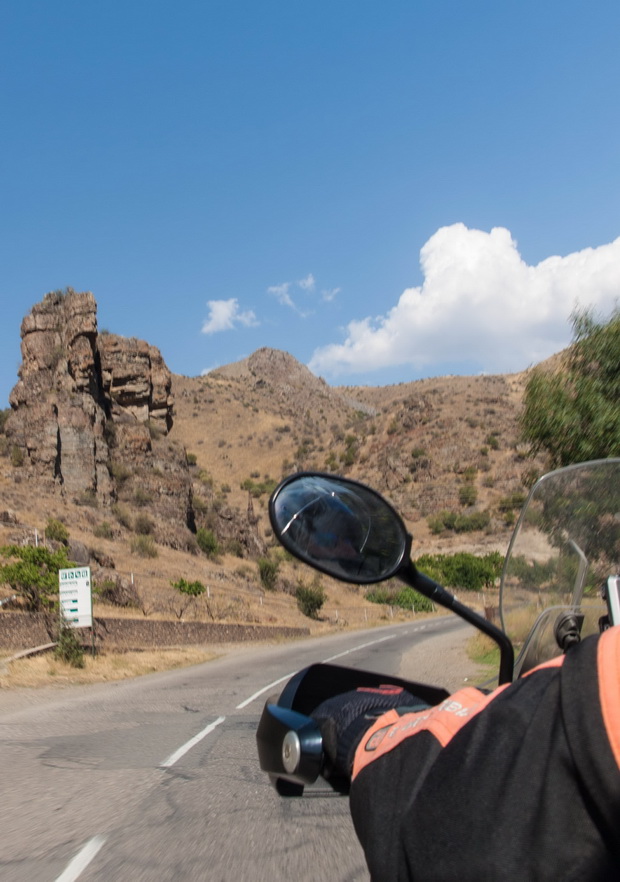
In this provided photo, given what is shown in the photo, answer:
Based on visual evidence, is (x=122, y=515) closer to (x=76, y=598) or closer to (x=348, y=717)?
(x=76, y=598)

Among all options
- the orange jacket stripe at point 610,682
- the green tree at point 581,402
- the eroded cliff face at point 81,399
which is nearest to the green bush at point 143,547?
the eroded cliff face at point 81,399

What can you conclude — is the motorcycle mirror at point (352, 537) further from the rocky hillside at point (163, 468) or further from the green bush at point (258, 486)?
the green bush at point (258, 486)

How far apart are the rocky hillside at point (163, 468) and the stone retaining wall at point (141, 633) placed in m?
2.50

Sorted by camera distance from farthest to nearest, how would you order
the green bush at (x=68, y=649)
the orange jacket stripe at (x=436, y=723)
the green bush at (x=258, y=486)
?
the green bush at (x=258, y=486), the green bush at (x=68, y=649), the orange jacket stripe at (x=436, y=723)

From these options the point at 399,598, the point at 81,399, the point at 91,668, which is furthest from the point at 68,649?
the point at 399,598

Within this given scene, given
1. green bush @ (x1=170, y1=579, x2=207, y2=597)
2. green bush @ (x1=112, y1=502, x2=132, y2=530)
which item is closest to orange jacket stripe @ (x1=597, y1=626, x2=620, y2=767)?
green bush @ (x1=170, y1=579, x2=207, y2=597)

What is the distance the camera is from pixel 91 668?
758 inches

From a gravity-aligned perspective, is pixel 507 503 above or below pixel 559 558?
below

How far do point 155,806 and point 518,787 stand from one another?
5.37 metres

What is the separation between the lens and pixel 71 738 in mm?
9328

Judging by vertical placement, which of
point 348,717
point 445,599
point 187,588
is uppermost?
point 445,599

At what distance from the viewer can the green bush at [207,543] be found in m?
46.2

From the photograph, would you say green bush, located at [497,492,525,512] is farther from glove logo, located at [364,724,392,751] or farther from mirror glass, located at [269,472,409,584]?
glove logo, located at [364,724,392,751]

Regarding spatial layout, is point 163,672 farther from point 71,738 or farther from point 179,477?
point 179,477
